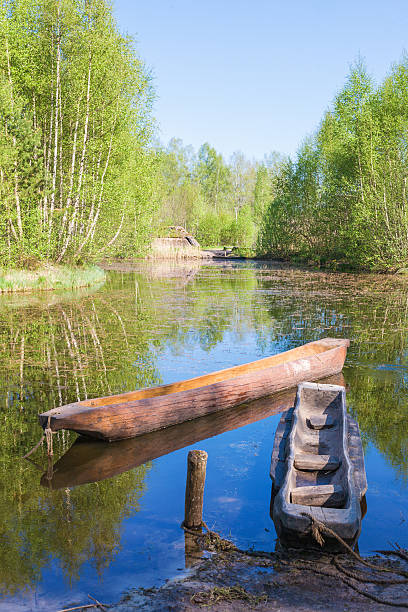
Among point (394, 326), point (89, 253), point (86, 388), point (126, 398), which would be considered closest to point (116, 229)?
point (89, 253)

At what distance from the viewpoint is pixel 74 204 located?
23.1m

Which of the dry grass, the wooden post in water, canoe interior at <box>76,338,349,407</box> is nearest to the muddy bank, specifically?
the wooden post in water

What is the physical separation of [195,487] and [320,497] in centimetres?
111

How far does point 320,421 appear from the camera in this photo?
6.96 meters

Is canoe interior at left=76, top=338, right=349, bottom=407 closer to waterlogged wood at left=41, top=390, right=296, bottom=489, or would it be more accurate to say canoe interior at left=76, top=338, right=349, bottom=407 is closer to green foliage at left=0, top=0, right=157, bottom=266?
waterlogged wood at left=41, top=390, right=296, bottom=489

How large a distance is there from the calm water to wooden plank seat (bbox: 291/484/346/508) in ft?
1.29

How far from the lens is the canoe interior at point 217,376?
7011 millimetres

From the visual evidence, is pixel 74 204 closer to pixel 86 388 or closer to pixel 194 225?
pixel 86 388

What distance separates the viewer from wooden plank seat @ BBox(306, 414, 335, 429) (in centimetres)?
688

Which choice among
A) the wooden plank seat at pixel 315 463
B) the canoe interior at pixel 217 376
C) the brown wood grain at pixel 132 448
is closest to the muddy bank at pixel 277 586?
the wooden plank seat at pixel 315 463

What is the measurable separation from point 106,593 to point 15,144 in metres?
18.3

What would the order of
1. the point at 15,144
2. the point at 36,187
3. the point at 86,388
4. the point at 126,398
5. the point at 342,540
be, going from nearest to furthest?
the point at 342,540, the point at 126,398, the point at 86,388, the point at 15,144, the point at 36,187

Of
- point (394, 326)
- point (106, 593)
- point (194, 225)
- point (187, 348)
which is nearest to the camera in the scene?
point (106, 593)

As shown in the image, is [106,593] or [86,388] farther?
[86,388]
